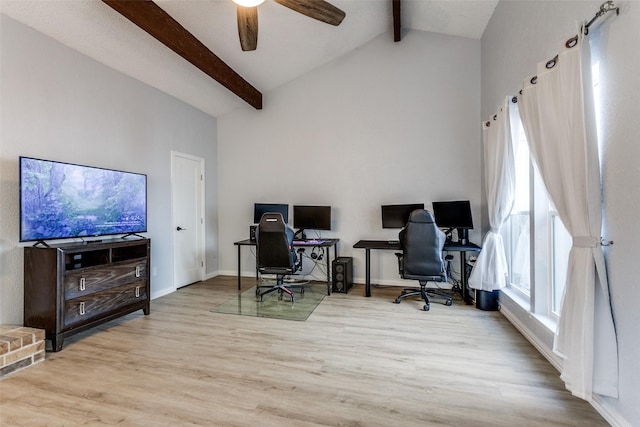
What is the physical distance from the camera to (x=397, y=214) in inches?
165


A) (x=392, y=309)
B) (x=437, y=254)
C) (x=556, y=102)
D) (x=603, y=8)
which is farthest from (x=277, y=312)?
(x=603, y=8)

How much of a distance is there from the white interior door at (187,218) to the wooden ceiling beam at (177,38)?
53.5 inches

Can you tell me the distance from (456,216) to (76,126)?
179 inches

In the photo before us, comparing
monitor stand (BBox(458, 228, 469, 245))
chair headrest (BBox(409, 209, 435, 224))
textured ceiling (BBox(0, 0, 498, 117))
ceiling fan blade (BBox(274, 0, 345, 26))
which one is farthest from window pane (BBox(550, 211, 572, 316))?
textured ceiling (BBox(0, 0, 498, 117))

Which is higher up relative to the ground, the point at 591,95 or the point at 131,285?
the point at 591,95

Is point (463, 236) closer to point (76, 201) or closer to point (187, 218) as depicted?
point (187, 218)

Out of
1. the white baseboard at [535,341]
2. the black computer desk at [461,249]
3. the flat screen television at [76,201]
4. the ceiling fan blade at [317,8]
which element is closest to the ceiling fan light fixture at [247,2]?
the ceiling fan blade at [317,8]

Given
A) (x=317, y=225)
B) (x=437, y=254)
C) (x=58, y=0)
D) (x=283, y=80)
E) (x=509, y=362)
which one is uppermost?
(x=283, y=80)

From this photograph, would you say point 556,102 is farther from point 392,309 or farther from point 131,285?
point 131,285

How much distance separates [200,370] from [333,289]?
7.50 ft

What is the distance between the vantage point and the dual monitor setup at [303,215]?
4.50 metres

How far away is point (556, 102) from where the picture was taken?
1.86 m

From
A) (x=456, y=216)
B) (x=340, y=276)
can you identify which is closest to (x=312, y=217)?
(x=340, y=276)

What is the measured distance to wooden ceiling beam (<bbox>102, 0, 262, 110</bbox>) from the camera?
8.39ft
